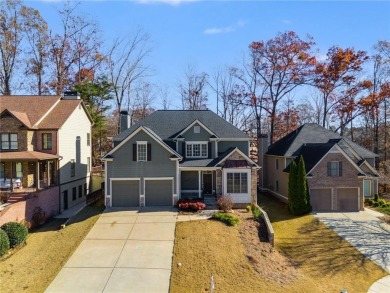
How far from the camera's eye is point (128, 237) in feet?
59.5

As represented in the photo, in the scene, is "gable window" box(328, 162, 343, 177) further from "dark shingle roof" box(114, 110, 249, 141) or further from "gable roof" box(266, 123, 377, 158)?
"dark shingle roof" box(114, 110, 249, 141)

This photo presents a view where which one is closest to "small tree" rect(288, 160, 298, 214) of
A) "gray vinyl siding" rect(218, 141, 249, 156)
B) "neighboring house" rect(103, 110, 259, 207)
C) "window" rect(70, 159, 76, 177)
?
"neighboring house" rect(103, 110, 259, 207)

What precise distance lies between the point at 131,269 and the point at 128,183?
9.92 meters

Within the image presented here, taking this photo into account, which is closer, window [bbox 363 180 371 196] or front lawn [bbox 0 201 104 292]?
front lawn [bbox 0 201 104 292]

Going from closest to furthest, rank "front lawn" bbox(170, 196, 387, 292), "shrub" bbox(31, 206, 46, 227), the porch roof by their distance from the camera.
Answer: "front lawn" bbox(170, 196, 387, 292), "shrub" bbox(31, 206, 46, 227), the porch roof

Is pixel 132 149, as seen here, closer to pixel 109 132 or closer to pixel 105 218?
pixel 105 218

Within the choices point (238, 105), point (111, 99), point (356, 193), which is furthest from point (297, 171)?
point (111, 99)

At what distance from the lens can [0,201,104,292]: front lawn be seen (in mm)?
13836

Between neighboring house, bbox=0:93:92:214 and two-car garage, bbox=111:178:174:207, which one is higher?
neighboring house, bbox=0:93:92:214

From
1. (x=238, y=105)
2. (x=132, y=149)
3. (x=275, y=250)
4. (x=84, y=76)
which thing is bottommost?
(x=275, y=250)

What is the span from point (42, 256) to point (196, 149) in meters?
14.2

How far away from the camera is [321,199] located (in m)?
25.8

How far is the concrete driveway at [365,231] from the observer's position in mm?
18141

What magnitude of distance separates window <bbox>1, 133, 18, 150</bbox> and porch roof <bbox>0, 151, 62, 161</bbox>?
955 mm
